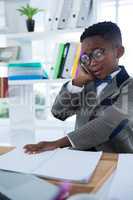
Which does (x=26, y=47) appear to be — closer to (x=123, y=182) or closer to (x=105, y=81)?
(x=105, y=81)

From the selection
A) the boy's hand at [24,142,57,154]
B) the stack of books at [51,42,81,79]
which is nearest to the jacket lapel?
the boy's hand at [24,142,57,154]

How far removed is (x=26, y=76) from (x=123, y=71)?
1048 mm

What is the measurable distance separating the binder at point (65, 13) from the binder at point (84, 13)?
8 cm

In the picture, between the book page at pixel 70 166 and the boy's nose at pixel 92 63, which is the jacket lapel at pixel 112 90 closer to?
the boy's nose at pixel 92 63

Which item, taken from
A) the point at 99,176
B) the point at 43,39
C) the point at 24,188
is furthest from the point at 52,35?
the point at 24,188

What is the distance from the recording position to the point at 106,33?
1.15 metres

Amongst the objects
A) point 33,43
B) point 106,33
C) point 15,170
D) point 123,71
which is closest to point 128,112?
point 123,71

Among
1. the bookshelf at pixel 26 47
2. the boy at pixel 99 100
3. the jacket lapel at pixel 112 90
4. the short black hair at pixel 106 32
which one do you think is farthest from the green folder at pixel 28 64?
the jacket lapel at pixel 112 90

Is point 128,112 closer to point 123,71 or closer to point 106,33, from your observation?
point 123,71

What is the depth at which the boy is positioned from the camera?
0.93m

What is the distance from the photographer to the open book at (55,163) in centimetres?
63

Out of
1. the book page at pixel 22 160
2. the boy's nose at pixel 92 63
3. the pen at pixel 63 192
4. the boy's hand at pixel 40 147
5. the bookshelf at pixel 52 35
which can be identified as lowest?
the boy's hand at pixel 40 147

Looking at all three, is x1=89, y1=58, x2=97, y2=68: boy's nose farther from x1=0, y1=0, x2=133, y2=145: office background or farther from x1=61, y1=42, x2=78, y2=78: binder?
x1=0, y1=0, x2=133, y2=145: office background

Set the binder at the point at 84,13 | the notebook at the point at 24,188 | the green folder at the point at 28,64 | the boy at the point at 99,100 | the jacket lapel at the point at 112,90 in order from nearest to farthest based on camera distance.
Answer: the notebook at the point at 24,188 → the boy at the point at 99,100 → the jacket lapel at the point at 112,90 → the binder at the point at 84,13 → the green folder at the point at 28,64
